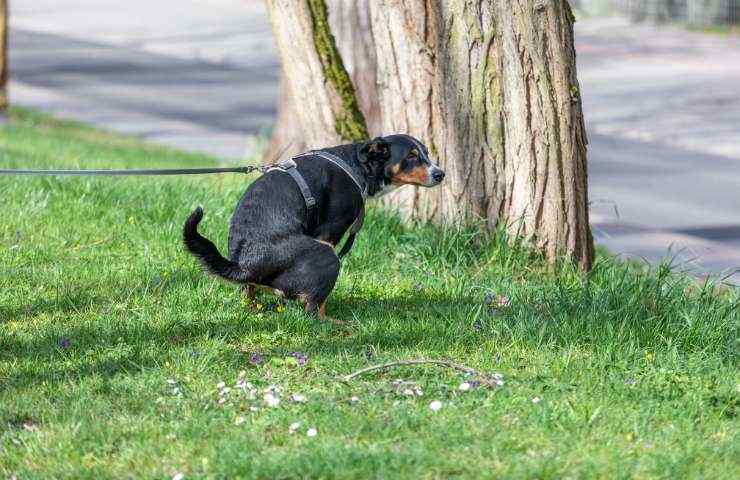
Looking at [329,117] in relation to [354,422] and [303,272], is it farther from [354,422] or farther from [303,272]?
[354,422]

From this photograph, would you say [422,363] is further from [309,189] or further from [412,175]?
[412,175]

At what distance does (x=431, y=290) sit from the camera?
6.48 m

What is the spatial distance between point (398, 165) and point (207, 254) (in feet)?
3.71

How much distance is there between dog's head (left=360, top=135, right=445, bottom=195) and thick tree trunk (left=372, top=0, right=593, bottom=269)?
3.22 ft

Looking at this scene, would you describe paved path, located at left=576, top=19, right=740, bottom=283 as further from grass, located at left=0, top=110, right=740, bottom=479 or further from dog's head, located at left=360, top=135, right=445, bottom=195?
dog's head, located at left=360, top=135, right=445, bottom=195

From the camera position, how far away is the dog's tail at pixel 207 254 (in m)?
5.50

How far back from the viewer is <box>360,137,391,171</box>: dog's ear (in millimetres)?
6031

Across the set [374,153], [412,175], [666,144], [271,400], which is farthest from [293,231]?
[666,144]

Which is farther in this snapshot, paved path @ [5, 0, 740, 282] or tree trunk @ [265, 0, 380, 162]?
paved path @ [5, 0, 740, 282]

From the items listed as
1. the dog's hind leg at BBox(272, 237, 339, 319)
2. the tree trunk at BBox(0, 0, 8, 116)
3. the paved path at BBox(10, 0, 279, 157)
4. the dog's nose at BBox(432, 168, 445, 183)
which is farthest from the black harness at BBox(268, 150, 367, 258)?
the tree trunk at BBox(0, 0, 8, 116)

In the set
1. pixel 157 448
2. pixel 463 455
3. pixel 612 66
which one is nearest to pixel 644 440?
pixel 463 455

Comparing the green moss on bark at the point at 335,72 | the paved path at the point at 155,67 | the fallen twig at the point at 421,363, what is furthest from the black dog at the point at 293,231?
the paved path at the point at 155,67

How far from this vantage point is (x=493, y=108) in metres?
7.06

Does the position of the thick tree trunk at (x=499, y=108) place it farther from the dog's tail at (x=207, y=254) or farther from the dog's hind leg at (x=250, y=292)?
the dog's tail at (x=207, y=254)
